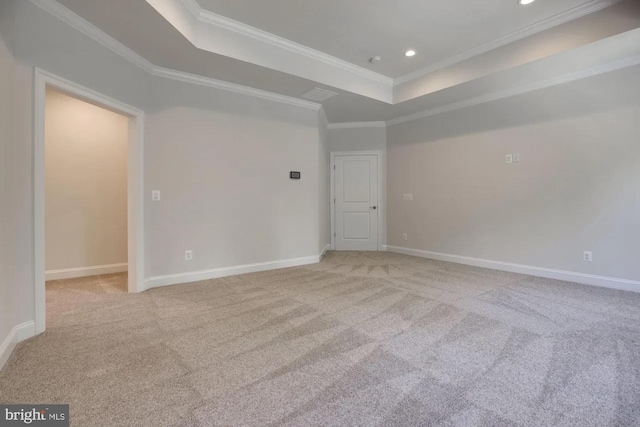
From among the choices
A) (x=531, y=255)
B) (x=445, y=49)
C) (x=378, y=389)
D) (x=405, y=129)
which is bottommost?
(x=378, y=389)

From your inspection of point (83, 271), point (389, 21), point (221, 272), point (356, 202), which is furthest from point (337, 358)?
point (356, 202)

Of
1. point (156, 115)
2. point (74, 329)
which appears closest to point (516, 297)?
point (74, 329)

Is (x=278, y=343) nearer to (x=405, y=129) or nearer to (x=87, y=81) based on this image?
(x=87, y=81)

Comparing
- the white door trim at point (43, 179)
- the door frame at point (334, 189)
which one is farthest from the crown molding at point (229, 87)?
the door frame at point (334, 189)

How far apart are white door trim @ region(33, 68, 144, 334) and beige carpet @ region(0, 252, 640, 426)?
0.28m

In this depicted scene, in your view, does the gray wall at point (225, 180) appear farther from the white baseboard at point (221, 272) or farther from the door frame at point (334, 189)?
the door frame at point (334, 189)

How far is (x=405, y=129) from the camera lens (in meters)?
5.55

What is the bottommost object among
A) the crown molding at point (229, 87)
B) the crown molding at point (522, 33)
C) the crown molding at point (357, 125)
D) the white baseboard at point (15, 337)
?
the white baseboard at point (15, 337)

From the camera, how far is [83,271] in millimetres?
4039

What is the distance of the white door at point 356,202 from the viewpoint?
235 inches

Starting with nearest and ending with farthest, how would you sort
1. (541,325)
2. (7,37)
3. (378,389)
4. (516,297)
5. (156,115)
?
(378,389) < (7,37) < (541,325) < (516,297) < (156,115)

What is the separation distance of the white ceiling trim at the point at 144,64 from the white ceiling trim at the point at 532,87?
207 cm

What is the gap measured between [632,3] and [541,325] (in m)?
3.10

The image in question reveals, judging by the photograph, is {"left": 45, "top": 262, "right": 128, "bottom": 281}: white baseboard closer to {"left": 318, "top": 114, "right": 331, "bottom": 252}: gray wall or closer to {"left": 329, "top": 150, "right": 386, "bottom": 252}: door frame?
{"left": 318, "top": 114, "right": 331, "bottom": 252}: gray wall
